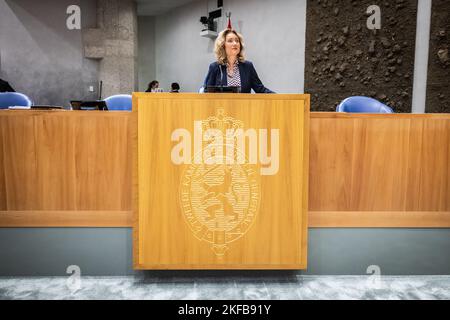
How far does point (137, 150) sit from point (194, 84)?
595 centimetres

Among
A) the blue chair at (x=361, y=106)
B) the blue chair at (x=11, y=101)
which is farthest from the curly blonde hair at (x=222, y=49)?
the blue chair at (x=11, y=101)

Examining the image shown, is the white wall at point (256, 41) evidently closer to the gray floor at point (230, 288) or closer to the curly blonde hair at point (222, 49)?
the curly blonde hair at point (222, 49)

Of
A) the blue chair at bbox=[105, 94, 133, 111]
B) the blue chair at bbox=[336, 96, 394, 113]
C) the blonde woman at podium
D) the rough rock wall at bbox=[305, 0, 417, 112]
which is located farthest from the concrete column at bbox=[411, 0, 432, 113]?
the blue chair at bbox=[105, 94, 133, 111]

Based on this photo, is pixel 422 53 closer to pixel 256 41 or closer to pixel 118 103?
pixel 256 41

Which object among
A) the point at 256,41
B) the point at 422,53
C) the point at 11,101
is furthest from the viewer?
the point at 256,41

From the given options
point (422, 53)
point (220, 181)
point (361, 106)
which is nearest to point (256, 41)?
point (422, 53)

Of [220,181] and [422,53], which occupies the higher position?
[422,53]

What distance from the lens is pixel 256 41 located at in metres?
5.79

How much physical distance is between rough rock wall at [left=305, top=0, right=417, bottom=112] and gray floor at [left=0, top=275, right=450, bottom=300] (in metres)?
2.38

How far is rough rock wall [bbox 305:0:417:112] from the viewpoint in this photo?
367 centimetres

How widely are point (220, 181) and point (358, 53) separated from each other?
3.15m

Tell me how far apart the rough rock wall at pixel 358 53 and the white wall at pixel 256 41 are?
307mm

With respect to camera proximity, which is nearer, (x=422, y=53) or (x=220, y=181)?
(x=220, y=181)
